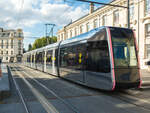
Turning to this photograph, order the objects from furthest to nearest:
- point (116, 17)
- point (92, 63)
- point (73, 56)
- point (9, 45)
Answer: point (9, 45) < point (116, 17) < point (73, 56) < point (92, 63)

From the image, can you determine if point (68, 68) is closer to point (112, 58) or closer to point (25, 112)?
point (112, 58)

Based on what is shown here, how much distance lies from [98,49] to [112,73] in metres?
1.40

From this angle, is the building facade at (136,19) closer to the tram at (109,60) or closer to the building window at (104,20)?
the building window at (104,20)

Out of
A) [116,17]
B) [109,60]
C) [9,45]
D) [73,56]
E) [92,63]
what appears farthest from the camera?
[9,45]

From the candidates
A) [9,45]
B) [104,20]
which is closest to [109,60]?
[104,20]

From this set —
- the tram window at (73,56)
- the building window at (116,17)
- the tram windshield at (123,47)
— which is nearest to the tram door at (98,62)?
the tram windshield at (123,47)

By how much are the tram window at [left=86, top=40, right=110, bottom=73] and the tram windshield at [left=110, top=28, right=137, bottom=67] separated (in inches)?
15.0

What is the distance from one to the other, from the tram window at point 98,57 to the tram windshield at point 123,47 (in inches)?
15.0

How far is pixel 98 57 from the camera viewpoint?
779 centimetres

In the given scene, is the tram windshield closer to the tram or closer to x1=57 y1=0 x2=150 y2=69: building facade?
the tram

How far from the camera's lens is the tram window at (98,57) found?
24.2 ft

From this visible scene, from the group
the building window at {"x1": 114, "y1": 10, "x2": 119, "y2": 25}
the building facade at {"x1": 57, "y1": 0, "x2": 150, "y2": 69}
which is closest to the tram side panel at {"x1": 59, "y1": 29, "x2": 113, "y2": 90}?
the building facade at {"x1": 57, "y1": 0, "x2": 150, "y2": 69}

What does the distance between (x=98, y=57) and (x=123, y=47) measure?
3.86 feet

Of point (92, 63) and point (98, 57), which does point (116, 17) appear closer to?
point (92, 63)
